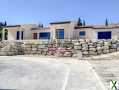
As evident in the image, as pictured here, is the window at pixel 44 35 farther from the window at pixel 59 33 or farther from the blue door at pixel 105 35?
the blue door at pixel 105 35

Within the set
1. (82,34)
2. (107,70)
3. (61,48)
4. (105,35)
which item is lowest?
(107,70)

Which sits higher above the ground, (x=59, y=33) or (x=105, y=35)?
(x=59, y=33)

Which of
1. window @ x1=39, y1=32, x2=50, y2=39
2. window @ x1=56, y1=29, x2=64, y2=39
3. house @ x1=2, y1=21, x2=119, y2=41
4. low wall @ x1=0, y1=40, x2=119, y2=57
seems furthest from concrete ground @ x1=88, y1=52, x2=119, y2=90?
window @ x1=39, y1=32, x2=50, y2=39

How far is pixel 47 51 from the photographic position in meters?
36.5

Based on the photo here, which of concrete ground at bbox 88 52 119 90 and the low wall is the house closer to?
the low wall

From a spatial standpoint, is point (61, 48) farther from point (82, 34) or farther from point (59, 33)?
point (59, 33)

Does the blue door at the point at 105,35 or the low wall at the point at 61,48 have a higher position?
the blue door at the point at 105,35

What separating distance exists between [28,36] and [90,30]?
1175 centimetres

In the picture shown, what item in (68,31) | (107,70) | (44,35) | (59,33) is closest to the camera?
(107,70)

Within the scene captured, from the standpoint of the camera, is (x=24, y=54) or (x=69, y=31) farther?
(x=69, y=31)

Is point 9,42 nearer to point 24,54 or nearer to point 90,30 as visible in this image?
point 24,54

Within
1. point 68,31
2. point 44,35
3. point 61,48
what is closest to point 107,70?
point 61,48

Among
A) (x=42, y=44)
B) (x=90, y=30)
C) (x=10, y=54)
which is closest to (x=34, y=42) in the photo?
(x=42, y=44)

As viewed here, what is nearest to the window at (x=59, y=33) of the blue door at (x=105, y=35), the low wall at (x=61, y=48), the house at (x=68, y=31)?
the house at (x=68, y=31)
